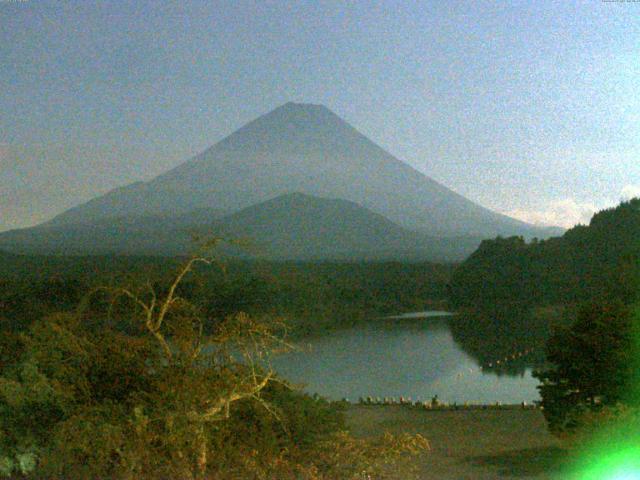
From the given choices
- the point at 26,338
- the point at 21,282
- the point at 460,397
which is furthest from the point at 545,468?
the point at 21,282

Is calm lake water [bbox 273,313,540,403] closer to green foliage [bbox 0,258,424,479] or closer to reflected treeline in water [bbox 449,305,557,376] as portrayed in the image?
reflected treeline in water [bbox 449,305,557,376]

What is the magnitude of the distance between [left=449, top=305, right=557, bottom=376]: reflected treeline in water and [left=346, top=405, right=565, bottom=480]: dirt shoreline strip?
8.75m

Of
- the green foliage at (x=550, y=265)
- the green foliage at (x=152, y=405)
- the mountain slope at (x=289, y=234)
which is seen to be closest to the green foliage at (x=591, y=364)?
the green foliage at (x=152, y=405)

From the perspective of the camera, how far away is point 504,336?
92.6 ft

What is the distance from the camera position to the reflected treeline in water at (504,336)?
22.4m

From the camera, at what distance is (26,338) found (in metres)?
5.01

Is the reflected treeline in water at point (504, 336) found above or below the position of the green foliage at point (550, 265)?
below

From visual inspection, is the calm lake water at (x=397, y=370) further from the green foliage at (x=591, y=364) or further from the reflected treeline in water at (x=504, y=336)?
the green foliage at (x=591, y=364)

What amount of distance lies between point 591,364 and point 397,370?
488 inches

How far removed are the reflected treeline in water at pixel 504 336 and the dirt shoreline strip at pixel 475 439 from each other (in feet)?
28.7

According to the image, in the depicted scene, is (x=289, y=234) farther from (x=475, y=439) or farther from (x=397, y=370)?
(x=475, y=439)

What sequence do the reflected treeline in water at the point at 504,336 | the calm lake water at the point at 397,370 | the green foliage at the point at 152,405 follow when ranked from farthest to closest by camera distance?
the reflected treeline in water at the point at 504,336 < the calm lake water at the point at 397,370 < the green foliage at the point at 152,405

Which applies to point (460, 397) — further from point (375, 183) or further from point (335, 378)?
point (375, 183)

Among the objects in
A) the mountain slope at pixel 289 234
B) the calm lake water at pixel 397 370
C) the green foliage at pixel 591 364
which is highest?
the mountain slope at pixel 289 234
